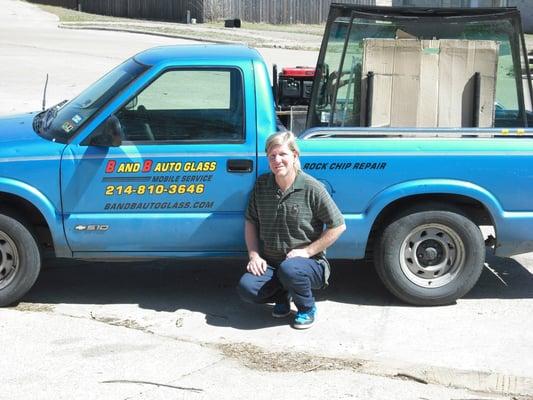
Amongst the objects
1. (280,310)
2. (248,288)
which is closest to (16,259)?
(248,288)

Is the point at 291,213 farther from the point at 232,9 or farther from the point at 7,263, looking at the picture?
the point at 232,9

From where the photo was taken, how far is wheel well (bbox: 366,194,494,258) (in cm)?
564

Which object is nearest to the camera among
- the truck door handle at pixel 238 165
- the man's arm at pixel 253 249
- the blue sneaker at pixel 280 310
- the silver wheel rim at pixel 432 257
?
the man's arm at pixel 253 249

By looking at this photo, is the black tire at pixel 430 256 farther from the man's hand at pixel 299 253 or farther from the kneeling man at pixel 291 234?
the man's hand at pixel 299 253

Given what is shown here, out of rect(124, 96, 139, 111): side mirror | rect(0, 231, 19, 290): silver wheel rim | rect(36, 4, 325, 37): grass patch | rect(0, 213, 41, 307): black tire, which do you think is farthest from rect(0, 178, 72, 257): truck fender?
rect(36, 4, 325, 37): grass patch

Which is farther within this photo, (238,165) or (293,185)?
(238,165)

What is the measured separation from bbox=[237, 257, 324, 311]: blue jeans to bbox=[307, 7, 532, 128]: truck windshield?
1322 millimetres

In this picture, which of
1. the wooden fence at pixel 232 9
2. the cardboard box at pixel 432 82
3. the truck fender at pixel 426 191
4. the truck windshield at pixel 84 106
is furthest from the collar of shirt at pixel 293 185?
the wooden fence at pixel 232 9

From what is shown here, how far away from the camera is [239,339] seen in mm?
5188

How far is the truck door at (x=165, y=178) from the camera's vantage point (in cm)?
541

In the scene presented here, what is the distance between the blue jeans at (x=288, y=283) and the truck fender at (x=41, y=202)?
126cm

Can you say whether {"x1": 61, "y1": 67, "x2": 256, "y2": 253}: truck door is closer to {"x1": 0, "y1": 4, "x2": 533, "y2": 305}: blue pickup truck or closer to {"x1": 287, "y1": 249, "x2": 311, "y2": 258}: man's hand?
{"x1": 0, "y1": 4, "x2": 533, "y2": 305}: blue pickup truck

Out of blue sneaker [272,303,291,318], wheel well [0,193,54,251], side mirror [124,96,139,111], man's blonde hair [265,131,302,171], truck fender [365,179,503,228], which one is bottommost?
blue sneaker [272,303,291,318]

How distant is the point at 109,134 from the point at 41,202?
0.63 meters
